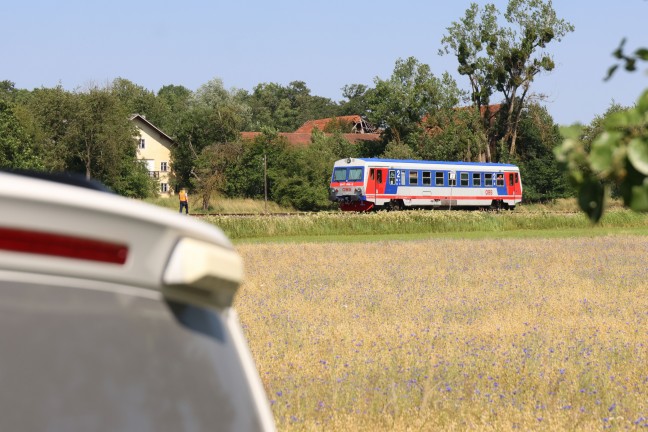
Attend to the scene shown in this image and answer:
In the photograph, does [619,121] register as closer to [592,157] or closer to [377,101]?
[592,157]

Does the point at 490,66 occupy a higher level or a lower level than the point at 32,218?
higher

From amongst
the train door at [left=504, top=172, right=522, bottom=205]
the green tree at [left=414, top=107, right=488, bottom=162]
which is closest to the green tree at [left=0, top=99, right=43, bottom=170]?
the green tree at [left=414, top=107, right=488, bottom=162]

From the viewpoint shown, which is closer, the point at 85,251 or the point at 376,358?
the point at 85,251

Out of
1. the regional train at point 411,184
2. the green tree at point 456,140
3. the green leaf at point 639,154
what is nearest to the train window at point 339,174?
the regional train at point 411,184

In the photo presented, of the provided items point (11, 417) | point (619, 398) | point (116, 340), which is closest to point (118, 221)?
point (116, 340)

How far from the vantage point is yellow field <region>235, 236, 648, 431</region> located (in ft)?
22.0

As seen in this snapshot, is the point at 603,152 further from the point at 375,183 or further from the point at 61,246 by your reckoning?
the point at 375,183

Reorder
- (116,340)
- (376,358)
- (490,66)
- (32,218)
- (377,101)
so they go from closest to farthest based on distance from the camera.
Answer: (32,218) → (116,340) → (376,358) → (490,66) → (377,101)

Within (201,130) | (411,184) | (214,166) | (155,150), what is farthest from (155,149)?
(411,184)

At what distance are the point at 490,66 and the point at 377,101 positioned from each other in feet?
33.7

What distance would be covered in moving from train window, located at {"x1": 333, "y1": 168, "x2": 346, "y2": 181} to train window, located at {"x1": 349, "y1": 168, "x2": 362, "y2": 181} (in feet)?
2.44

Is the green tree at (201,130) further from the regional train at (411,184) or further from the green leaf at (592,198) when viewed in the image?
the green leaf at (592,198)

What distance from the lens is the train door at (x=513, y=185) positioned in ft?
180

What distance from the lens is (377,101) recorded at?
7781 centimetres
